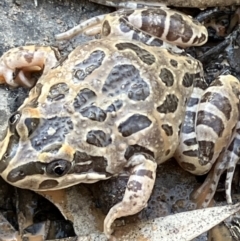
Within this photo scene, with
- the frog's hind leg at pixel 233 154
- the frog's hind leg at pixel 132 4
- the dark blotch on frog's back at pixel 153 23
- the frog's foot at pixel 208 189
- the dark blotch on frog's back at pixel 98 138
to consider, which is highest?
the dark blotch on frog's back at pixel 153 23

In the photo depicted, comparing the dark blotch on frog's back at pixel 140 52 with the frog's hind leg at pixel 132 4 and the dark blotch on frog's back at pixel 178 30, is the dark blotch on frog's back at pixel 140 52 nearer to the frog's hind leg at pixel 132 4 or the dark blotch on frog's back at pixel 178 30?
the dark blotch on frog's back at pixel 178 30

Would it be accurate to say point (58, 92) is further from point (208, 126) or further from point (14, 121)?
point (208, 126)

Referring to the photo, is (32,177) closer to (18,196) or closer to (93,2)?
(18,196)

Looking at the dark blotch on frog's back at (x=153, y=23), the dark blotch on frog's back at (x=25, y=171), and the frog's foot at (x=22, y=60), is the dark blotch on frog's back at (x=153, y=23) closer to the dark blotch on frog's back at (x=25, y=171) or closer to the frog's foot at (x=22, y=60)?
the frog's foot at (x=22, y=60)

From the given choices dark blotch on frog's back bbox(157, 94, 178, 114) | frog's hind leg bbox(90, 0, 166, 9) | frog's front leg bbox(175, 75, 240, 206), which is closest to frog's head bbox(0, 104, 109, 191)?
dark blotch on frog's back bbox(157, 94, 178, 114)

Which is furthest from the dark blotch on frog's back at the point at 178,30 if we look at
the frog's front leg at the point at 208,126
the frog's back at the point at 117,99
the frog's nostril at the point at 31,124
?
the frog's nostril at the point at 31,124

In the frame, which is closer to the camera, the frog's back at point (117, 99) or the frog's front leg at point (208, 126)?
the frog's back at point (117, 99)

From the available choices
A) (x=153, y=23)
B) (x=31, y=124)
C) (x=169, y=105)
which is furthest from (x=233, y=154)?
(x=31, y=124)

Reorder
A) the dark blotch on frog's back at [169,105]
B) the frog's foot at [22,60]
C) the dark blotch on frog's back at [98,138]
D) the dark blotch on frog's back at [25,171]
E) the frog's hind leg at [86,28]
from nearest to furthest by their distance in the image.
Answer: the dark blotch on frog's back at [25,171] → the dark blotch on frog's back at [98,138] → the dark blotch on frog's back at [169,105] → the frog's foot at [22,60] → the frog's hind leg at [86,28]

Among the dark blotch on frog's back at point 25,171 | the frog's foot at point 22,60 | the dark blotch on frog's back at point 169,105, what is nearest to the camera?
the dark blotch on frog's back at point 25,171

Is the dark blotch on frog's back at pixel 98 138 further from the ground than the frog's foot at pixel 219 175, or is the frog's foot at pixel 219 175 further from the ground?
the dark blotch on frog's back at pixel 98 138
